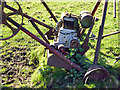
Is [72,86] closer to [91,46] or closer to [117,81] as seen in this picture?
[117,81]

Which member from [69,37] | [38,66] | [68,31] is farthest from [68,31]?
[38,66]

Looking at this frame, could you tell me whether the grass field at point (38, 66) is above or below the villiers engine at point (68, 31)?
below

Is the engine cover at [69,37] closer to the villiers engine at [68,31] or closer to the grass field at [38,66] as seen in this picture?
the villiers engine at [68,31]

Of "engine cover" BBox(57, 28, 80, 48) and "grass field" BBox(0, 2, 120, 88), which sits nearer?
"grass field" BBox(0, 2, 120, 88)

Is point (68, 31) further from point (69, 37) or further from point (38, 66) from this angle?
point (38, 66)

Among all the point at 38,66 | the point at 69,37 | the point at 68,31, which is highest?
the point at 68,31

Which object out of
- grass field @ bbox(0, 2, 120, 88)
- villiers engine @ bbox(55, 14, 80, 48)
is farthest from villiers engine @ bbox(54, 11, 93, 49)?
grass field @ bbox(0, 2, 120, 88)

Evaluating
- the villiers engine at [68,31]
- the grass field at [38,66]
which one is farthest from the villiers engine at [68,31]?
the grass field at [38,66]

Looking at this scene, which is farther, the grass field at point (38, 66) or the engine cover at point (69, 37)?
the engine cover at point (69, 37)

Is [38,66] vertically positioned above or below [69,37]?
below

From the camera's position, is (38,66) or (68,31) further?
(38,66)

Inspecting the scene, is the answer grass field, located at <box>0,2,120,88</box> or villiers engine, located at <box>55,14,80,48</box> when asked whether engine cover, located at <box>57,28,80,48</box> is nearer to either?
villiers engine, located at <box>55,14,80,48</box>

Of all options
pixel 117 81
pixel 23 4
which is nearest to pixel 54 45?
pixel 117 81

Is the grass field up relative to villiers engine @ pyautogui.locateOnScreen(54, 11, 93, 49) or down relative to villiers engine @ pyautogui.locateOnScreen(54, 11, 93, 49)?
down
